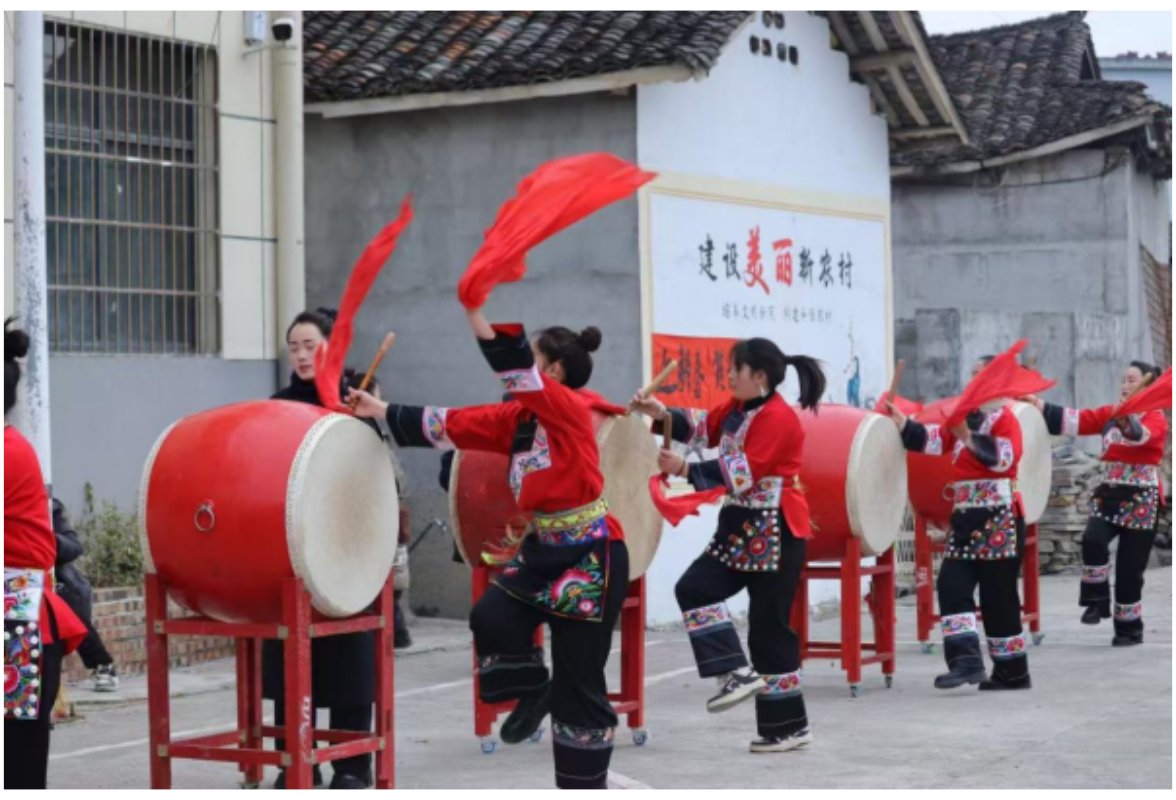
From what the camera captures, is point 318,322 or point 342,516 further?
point 318,322

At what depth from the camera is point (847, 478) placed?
9.41 metres

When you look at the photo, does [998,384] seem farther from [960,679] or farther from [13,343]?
[13,343]

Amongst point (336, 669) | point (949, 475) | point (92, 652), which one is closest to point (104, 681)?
point (92, 652)

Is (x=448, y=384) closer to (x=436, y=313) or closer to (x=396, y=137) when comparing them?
(x=436, y=313)

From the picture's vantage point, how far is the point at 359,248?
12.9 metres

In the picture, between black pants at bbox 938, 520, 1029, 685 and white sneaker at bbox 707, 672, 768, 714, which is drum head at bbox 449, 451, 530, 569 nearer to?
white sneaker at bbox 707, 672, 768, 714

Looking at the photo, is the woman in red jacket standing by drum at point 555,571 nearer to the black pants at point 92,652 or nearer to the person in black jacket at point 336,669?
the person in black jacket at point 336,669

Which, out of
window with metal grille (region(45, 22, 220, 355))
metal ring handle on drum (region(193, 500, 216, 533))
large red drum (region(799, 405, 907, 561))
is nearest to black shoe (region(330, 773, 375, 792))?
metal ring handle on drum (region(193, 500, 216, 533))

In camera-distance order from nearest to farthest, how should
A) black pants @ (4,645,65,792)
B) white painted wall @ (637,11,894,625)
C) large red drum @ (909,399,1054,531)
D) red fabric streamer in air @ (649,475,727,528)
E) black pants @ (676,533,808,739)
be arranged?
black pants @ (4,645,65,792)
red fabric streamer in air @ (649,475,727,528)
black pants @ (676,533,808,739)
large red drum @ (909,399,1054,531)
white painted wall @ (637,11,894,625)

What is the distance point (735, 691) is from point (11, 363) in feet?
10.7

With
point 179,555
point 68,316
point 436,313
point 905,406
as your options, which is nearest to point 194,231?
point 68,316

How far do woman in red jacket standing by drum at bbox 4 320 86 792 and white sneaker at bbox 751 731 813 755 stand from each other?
3281 mm

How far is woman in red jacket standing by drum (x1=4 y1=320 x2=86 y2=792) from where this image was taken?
204 inches

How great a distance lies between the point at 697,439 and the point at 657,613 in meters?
4.39
